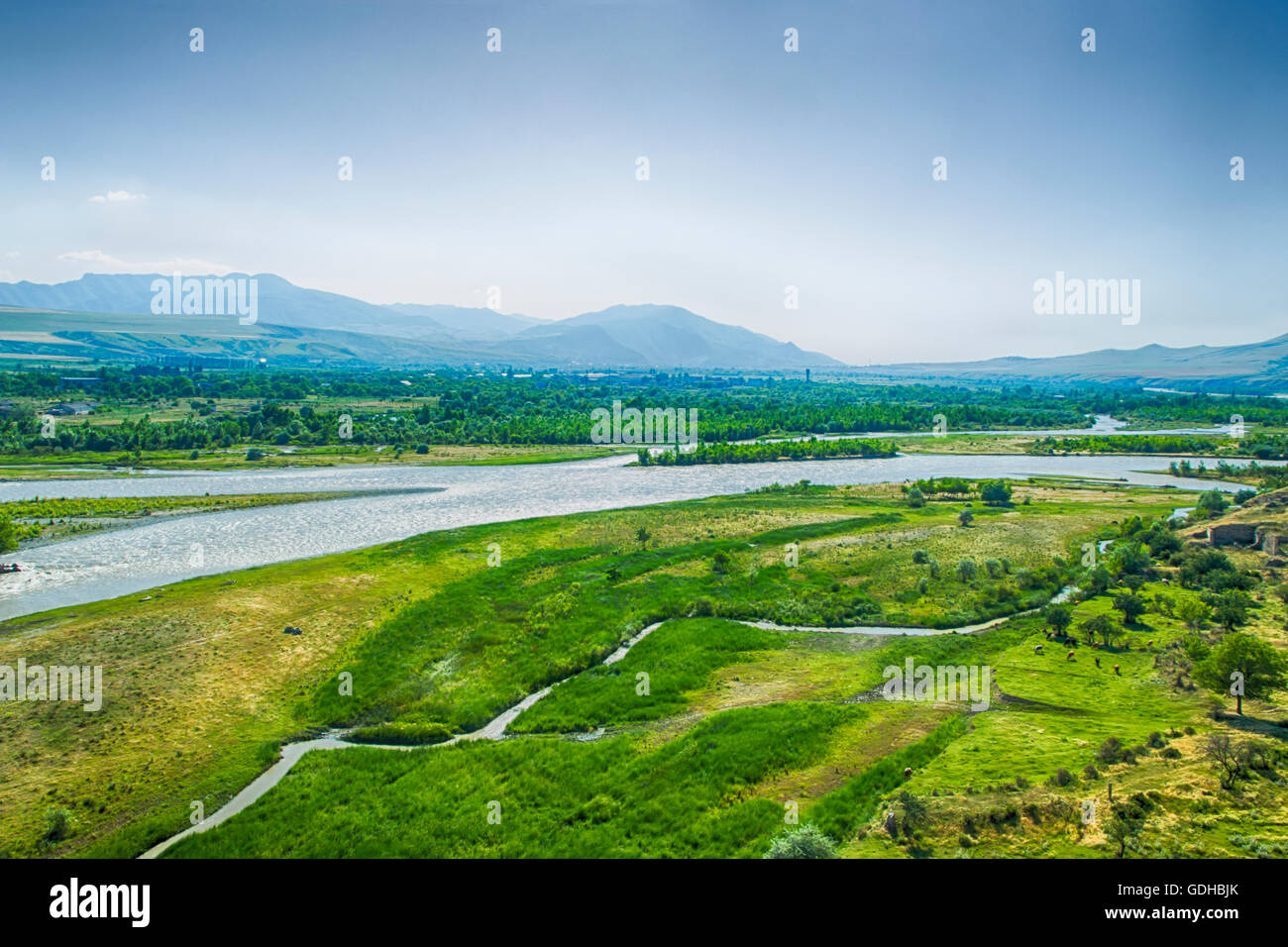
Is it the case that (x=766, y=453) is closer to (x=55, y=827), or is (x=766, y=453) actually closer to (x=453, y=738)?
(x=453, y=738)

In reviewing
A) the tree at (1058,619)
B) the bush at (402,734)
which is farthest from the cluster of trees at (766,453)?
the bush at (402,734)

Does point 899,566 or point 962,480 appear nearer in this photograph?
point 899,566

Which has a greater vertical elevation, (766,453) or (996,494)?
(766,453)

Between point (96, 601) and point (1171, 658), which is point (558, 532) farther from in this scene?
point (1171, 658)

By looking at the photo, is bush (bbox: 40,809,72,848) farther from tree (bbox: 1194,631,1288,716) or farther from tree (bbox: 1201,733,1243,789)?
tree (bbox: 1194,631,1288,716)

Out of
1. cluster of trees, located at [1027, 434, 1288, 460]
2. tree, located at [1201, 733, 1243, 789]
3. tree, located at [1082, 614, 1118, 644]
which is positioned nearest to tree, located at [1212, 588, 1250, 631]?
tree, located at [1082, 614, 1118, 644]

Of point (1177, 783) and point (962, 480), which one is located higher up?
point (962, 480)

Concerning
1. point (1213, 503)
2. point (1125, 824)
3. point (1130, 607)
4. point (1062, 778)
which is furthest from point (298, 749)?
point (1213, 503)
